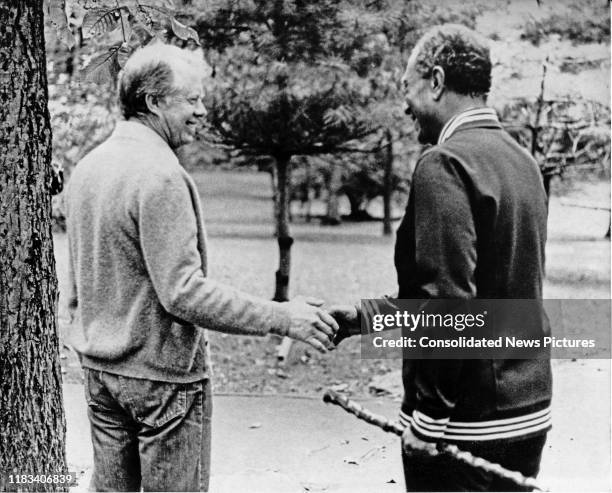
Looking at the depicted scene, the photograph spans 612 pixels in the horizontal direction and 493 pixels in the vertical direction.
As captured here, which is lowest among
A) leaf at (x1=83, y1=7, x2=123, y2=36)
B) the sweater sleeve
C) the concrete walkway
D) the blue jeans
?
the concrete walkway

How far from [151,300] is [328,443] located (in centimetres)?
252

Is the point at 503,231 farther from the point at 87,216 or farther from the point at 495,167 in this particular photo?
the point at 87,216

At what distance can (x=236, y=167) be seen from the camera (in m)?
6.26

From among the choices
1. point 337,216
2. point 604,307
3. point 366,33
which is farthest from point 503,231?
point 337,216

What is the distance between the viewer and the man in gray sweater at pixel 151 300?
1977 millimetres

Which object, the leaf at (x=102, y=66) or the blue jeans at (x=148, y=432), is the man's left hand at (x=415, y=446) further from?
the leaf at (x=102, y=66)

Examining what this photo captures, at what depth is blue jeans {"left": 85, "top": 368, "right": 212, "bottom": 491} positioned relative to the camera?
6.84ft

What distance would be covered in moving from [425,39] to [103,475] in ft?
4.48

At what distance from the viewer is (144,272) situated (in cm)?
204

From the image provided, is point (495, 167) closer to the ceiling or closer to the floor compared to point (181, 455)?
closer to the ceiling

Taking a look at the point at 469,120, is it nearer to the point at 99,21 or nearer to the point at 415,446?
the point at 415,446

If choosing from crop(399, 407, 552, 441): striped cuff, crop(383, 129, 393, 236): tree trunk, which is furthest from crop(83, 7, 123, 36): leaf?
crop(383, 129, 393, 236): tree trunk

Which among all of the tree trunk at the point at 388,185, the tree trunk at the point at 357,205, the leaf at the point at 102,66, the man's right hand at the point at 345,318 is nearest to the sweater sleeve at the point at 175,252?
the man's right hand at the point at 345,318

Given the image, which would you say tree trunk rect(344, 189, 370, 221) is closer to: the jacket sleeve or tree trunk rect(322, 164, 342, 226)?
tree trunk rect(322, 164, 342, 226)
